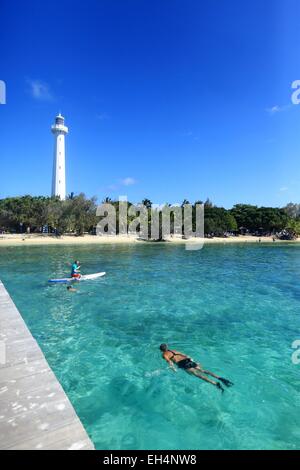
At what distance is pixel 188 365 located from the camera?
30.9 feet

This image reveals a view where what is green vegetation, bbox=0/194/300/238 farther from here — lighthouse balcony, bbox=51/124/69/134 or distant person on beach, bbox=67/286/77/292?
distant person on beach, bbox=67/286/77/292

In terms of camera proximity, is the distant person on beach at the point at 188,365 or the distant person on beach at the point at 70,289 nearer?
the distant person on beach at the point at 188,365

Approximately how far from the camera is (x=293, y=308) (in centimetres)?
1716

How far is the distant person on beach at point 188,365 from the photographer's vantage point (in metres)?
8.81

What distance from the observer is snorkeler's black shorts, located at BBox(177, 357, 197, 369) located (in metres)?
9.40

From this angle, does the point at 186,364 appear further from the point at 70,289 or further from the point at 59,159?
the point at 59,159

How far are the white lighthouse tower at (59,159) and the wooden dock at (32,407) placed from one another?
85.4m

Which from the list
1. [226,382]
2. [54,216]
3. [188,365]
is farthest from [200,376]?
[54,216]

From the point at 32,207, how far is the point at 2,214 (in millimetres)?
7135

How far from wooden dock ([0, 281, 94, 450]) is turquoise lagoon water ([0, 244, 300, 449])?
73.5 inches

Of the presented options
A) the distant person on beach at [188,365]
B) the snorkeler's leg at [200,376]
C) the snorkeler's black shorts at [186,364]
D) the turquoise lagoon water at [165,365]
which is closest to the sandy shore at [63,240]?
the turquoise lagoon water at [165,365]

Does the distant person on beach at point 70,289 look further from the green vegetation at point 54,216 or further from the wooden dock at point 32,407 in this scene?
the green vegetation at point 54,216

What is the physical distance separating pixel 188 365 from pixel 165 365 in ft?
2.81
